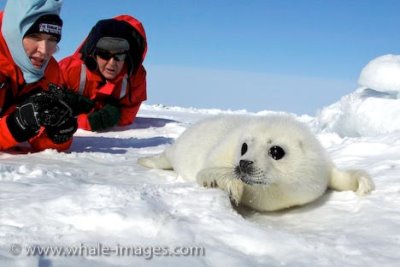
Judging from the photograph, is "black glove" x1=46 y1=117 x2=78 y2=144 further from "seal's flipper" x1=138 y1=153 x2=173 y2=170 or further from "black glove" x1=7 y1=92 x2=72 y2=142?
"seal's flipper" x1=138 y1=153 x2=173 y2=170

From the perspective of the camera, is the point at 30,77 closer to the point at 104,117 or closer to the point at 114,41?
the point at 114,41

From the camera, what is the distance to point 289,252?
1.30 meters

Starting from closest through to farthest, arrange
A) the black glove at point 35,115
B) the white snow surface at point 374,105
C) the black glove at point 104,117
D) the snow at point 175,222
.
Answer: the snow at point 175,222, the black glove at point 35,115, the black glove at point 104,117, the white snow surface at point 374,105

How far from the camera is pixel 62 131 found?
294cm

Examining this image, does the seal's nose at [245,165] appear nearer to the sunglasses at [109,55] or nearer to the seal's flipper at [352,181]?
the seal's flipper at [352,181]

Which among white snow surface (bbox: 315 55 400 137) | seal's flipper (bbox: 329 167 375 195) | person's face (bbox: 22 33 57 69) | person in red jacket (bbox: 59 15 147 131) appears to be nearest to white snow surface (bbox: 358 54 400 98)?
white snow surface (bbox: 315 55 400 137)

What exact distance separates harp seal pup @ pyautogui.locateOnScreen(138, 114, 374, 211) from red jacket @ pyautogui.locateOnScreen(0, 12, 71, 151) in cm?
107

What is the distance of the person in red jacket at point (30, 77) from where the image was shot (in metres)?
2.66

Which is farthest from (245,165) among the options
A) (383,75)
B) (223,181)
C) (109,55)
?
(383,75)

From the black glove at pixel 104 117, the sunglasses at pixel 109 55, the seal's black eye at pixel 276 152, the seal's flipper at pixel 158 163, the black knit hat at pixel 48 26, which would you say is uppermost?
the black knit hat at pixel 48 26

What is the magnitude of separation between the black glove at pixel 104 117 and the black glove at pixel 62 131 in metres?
1.45

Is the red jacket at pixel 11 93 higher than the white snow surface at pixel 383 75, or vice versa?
the white snow surface at pixel 383 75

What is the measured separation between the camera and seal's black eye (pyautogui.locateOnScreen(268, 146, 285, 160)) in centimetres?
205

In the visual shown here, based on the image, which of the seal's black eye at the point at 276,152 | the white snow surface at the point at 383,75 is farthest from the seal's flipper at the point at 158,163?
the white snow surface at the point at 383,75
